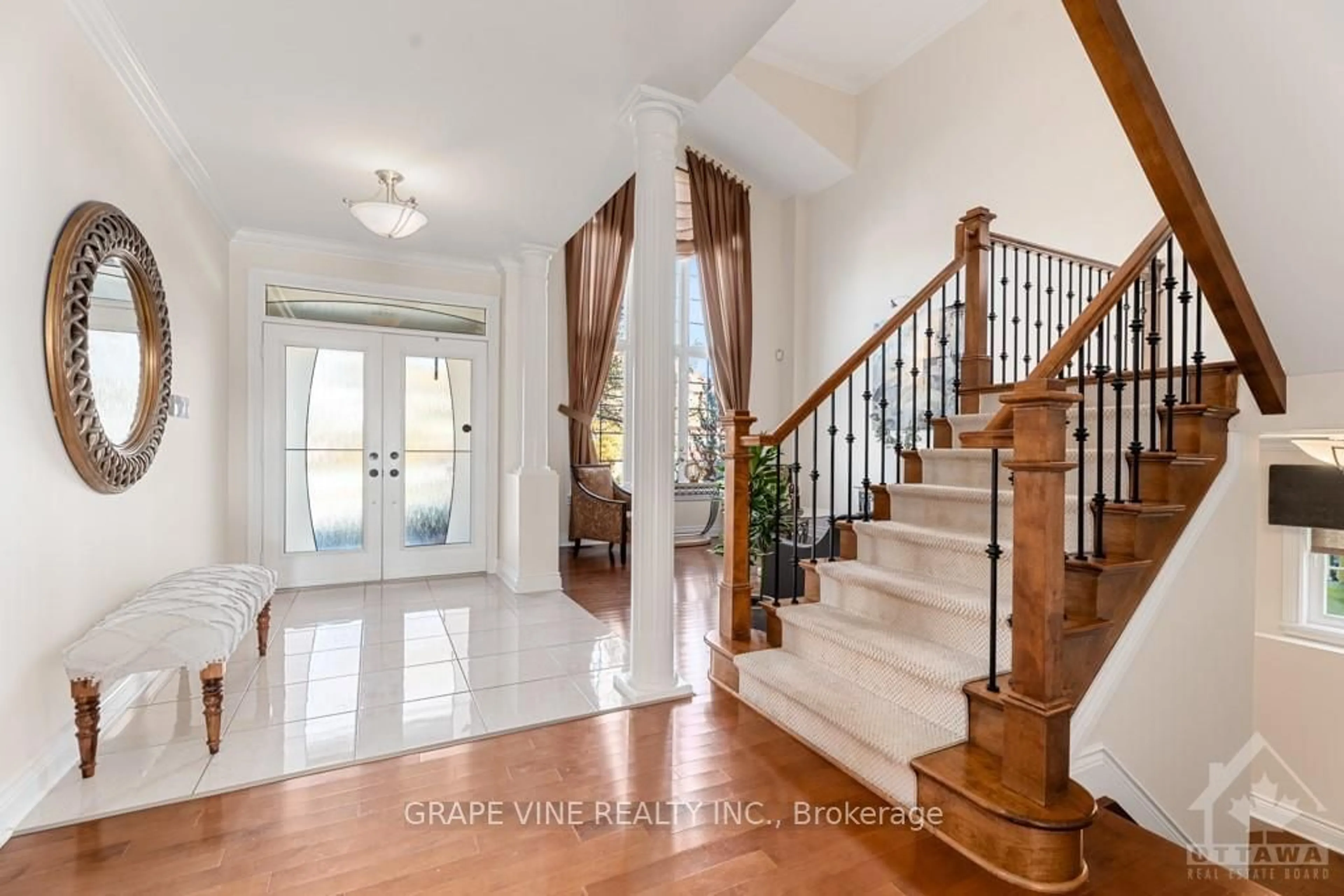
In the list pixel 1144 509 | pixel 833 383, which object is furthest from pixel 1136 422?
pixel 833 383

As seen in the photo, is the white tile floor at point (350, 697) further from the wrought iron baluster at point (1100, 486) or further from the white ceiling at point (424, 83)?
the white ceiling at point (424, 83)

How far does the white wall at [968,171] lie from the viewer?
4.64 metres

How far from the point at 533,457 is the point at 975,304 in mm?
3314

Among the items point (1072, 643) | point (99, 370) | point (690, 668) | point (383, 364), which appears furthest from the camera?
point (383, 364)

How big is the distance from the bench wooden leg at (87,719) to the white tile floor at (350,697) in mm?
52

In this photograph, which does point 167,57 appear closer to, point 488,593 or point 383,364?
point 383,364

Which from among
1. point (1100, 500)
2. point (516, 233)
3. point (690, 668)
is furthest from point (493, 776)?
point (516, 233)

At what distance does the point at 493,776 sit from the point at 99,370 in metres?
2.26

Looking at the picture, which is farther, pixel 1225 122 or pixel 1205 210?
pixel 1205 210

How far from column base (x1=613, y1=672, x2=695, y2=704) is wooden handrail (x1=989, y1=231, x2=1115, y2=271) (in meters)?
3.18

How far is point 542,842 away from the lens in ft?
6.03

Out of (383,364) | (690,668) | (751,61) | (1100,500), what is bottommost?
(690,668)

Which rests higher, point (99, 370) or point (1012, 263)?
point (1012, 263)

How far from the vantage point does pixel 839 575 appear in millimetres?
2916
